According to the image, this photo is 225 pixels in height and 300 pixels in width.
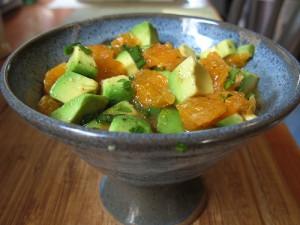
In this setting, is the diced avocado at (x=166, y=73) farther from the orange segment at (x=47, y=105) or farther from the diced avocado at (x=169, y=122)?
the orange segment at (x=47, y=105)

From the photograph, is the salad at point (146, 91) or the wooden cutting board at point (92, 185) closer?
the salad at point (146, 91)

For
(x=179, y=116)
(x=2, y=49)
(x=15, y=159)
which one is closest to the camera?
(x=179, y=116)

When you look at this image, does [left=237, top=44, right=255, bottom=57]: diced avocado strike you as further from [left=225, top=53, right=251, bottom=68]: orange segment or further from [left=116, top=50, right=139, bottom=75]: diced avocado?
[left=116, top=50, right=139, bottom=75]: diced avocado

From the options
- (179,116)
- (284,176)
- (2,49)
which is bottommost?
(2,49)

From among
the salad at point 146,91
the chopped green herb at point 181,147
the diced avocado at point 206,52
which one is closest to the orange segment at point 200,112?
the salad at point 146,91

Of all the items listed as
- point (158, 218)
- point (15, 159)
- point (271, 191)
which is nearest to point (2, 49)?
point (15, 159)

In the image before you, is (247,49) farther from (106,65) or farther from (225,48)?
(106,65)

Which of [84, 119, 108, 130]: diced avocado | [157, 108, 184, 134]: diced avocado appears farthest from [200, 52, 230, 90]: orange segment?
[84, 119, 108, 130]: diced avocado

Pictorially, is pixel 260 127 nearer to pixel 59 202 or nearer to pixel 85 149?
pixel 85 149
